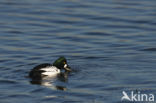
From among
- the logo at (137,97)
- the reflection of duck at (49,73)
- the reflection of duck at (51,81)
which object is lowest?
the logo at (137,97)

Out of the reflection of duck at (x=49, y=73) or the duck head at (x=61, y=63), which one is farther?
the duck head at (x=61, y=63)

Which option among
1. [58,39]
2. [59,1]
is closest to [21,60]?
[58,39]

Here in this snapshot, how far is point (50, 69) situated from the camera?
16484mm

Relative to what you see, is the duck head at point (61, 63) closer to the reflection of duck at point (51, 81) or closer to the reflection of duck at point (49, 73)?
the reflection of duck at point (49, 73)

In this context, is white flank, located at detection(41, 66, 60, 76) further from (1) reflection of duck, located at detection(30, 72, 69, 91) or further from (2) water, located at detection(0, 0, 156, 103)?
(2) water, located at detection(0, 0, 156, 103)

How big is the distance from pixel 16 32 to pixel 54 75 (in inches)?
233

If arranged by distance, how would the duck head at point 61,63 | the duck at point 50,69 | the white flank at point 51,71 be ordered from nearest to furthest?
the duck at point 50,69 < the white flank at point 51,71 < the duck head at point 61,63

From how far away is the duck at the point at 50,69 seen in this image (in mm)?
16109

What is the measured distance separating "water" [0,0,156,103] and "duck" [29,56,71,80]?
30 cm

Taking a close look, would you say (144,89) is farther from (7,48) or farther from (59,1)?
(59,1)

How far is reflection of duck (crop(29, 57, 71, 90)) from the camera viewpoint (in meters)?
15.8

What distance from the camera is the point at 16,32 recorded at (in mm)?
22094

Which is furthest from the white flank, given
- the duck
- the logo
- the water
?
the logo

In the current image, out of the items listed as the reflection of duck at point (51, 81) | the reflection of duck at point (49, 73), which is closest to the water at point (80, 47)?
the reflection of duck at point (51, 81)
